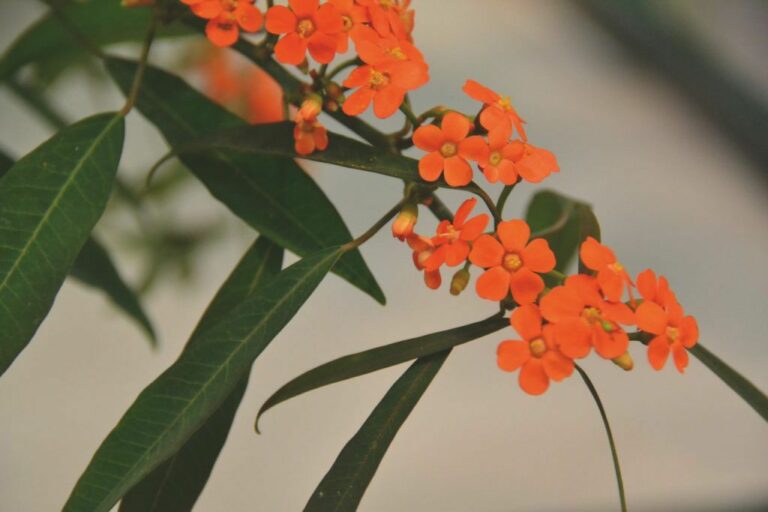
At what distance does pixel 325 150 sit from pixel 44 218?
0.42ft

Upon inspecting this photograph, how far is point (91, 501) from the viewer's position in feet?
1.10


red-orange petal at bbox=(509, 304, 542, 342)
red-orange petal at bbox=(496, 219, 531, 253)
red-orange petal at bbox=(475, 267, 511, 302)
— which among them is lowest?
red-orange petal at bbox=(509, 304, 542, 342)

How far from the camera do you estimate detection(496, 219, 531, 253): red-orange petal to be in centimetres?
33

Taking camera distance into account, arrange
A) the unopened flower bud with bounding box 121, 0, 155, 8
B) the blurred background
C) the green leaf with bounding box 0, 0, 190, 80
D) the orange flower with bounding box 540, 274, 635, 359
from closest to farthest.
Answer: the orange flower with bounding box 540, 274, 635, 359 → the unopened flower bud with bounding box 121, 0, 155, 8 → the green leaf with bounding box 0, 0, 190, 80 → the blurred background

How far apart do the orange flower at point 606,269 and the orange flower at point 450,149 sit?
57 millimetres

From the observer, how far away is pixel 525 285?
0.33m

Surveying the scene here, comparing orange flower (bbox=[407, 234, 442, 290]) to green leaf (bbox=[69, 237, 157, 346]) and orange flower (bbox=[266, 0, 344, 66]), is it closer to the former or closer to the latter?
orange flower (bbox=[266, 0, 344, 66])

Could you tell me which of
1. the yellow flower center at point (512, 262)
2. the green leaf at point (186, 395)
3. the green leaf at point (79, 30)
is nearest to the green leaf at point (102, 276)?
the green leaf at point (79, 30)

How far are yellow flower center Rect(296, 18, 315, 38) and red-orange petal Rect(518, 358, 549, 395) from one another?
17 centimetres

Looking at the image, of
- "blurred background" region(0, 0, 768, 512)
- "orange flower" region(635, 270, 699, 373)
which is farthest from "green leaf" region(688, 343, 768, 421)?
"blurred background" region(0, 0, 768, 512)

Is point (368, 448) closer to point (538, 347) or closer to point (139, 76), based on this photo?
point (538, 347)

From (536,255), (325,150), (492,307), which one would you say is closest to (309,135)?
(325,150)

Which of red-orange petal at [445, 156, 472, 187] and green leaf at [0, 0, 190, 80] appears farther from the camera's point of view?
green leaf at [0, 0, 190, 80]

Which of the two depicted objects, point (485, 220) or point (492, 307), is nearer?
point (485, 220)
